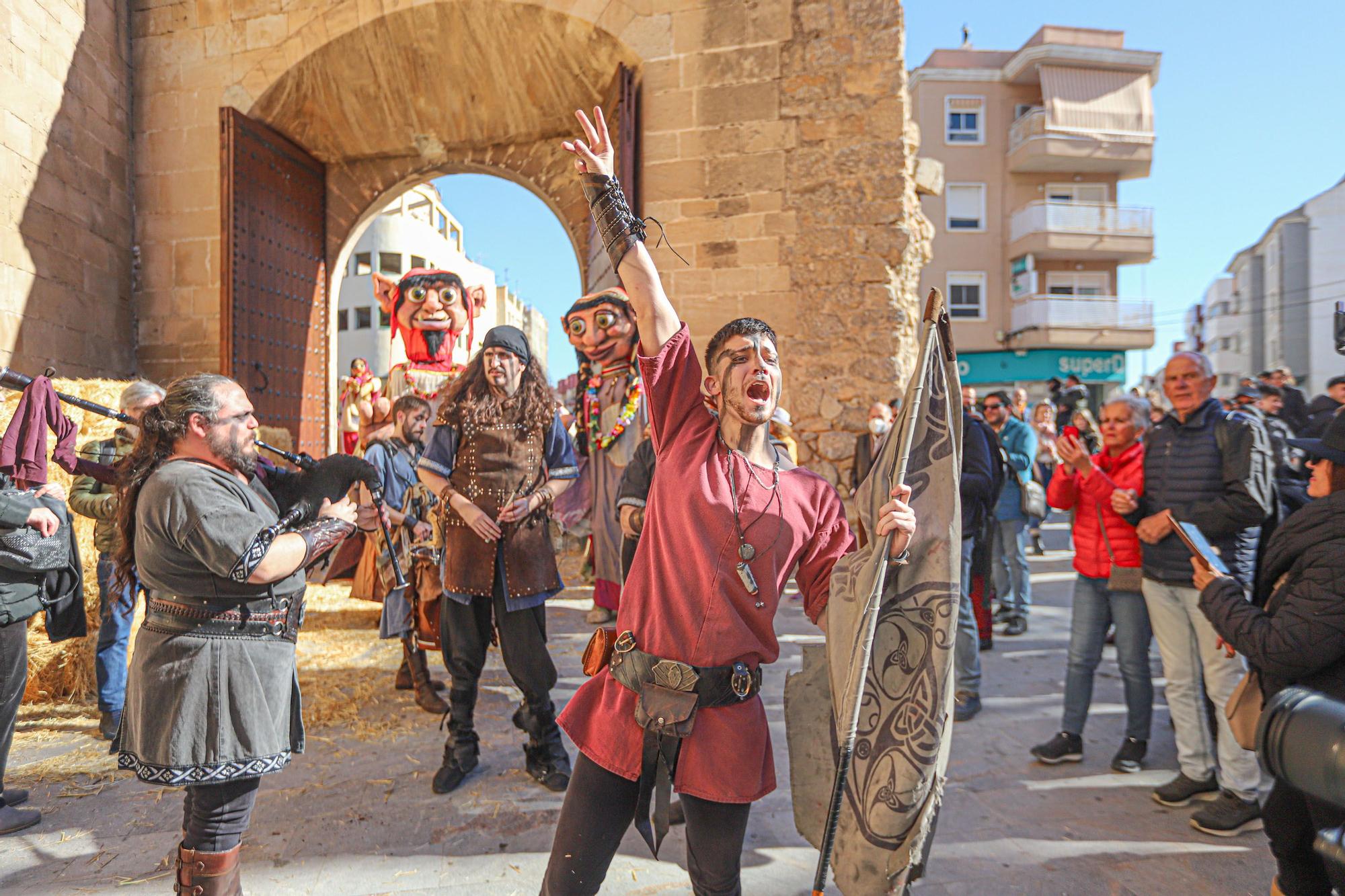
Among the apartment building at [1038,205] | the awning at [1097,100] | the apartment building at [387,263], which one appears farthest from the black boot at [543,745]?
the apartment building at [387,263]

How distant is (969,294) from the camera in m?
24.0

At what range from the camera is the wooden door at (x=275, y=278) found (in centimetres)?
746

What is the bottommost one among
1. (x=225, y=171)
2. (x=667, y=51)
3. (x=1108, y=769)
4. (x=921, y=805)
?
(x=1108, y=769)

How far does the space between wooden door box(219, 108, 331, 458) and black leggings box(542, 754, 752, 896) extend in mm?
7084

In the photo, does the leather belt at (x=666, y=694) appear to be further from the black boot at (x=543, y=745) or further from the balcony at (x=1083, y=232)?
the balcony at (x=1083, y=232)

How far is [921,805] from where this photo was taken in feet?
5.40

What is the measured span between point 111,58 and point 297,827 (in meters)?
8.28

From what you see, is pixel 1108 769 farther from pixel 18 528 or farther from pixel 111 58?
pixel 111 58

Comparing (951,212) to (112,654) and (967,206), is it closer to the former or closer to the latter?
(967,206)

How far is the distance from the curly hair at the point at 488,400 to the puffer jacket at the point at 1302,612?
2.72 m

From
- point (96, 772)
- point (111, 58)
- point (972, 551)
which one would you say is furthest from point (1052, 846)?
point (111, 58)

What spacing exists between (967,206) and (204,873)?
2611cm

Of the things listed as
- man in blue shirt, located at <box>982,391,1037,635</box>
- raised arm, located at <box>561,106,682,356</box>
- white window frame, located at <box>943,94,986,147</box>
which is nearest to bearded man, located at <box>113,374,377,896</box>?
raised arm, located at <box>561,106,682,356</box>

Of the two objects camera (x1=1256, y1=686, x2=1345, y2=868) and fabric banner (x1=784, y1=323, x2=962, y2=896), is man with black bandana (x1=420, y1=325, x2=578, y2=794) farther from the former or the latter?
camera (x1=1256, y1=686, x2=1345, y2=868)
